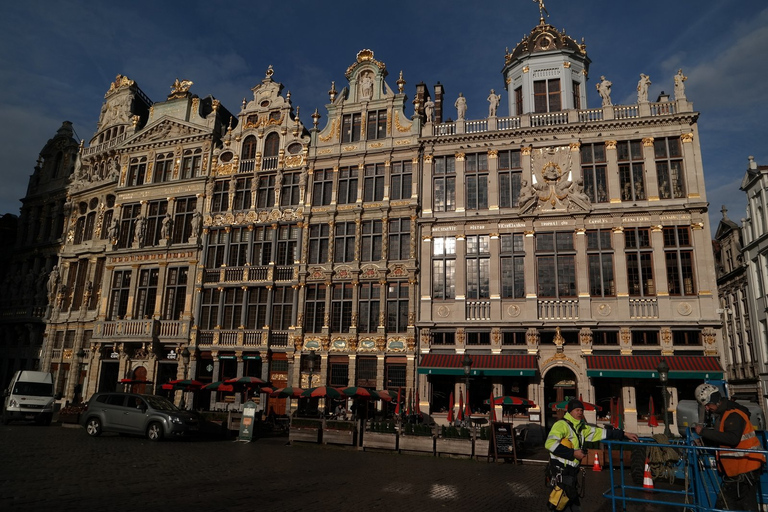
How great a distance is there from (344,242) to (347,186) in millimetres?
3636

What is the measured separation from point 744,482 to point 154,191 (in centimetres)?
3807

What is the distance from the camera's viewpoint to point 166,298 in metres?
35.7

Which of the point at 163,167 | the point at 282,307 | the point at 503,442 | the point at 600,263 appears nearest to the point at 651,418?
the point at 600,263

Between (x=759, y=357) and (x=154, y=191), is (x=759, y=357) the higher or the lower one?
the lower one

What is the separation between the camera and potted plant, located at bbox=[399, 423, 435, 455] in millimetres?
19328

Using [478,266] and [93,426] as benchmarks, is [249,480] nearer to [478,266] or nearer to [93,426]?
[93,426]

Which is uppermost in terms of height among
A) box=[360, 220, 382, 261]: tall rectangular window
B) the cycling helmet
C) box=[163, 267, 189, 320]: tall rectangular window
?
box=[360, 220, 382, 261]: tall rectangular window

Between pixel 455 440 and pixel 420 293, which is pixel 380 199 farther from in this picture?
pixel 455 440

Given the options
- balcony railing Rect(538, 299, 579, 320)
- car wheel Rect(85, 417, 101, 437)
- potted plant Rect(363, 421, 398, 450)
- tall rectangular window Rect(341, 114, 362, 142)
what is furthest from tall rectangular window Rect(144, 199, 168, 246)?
balcony railing Rect(538, 299, 579, 320)

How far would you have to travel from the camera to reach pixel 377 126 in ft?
110

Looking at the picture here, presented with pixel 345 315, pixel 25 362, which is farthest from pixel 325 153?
pixel 25 362

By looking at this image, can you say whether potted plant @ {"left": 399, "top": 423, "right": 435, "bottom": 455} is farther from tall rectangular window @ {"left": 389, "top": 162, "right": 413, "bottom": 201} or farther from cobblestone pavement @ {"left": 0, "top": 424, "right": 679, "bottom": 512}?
tall rectangular window @ {"left": 389, "top": 162, "right": 413, "bottom": 201}

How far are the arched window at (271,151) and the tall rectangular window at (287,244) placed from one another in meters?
4.44

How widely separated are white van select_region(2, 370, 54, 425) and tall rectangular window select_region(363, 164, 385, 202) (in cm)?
1990
